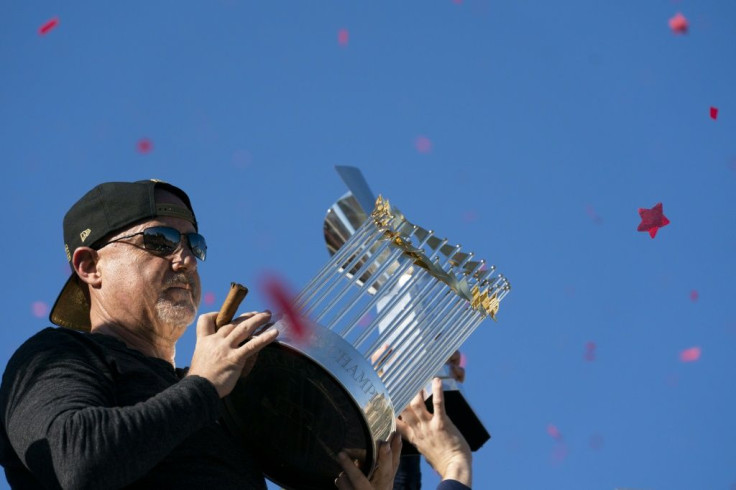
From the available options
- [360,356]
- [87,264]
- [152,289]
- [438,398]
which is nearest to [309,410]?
[360,356]

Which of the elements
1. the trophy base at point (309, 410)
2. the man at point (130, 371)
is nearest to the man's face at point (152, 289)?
the man at point (130, 371)

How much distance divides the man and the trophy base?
0.06 m

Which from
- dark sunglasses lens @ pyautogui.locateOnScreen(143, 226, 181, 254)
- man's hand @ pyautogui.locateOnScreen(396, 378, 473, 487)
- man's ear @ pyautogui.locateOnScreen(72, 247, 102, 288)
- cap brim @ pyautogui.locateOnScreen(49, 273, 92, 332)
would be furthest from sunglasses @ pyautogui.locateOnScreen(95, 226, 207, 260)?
man's hand @ pyautogui.locateOnScreen(396, 378, 473, 487)

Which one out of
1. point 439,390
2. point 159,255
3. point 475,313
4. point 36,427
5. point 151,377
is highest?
point 475,313

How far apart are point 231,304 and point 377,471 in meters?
0.68

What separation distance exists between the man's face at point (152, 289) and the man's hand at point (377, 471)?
2.66ft

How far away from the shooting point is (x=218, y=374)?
294cm

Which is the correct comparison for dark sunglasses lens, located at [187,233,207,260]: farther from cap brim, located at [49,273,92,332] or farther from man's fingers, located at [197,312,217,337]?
man's fingers, located at [197,312,217,337]

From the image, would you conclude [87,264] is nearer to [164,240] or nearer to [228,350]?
[164,240]

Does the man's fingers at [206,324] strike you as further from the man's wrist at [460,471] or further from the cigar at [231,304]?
the man's wrist at [460,471]

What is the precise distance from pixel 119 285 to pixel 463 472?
153cm

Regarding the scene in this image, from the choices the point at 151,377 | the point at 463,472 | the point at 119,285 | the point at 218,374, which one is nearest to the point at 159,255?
the point at 119,285

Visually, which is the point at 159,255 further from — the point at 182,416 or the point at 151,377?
the point at 182,416

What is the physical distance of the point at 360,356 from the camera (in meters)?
3.00
